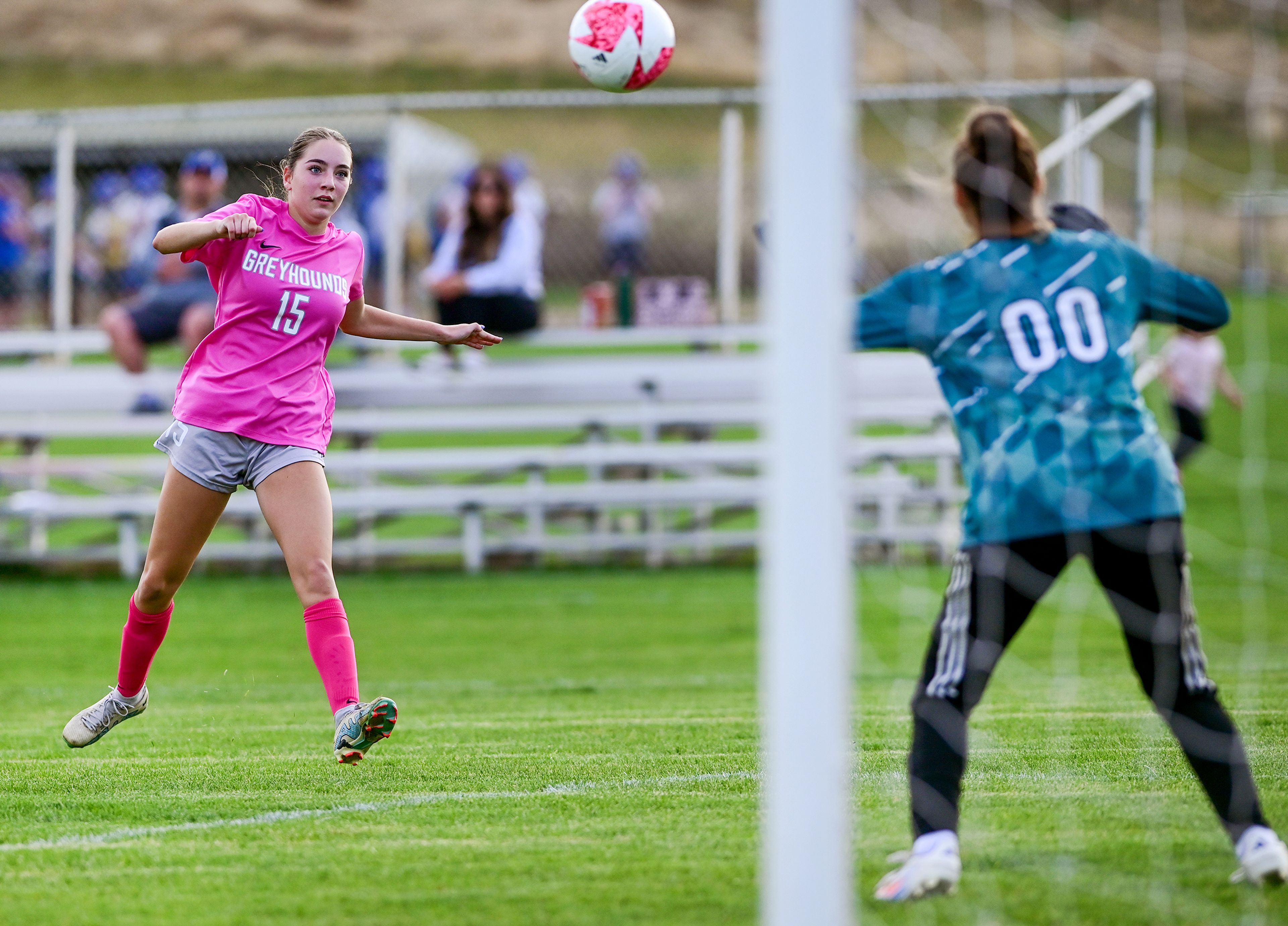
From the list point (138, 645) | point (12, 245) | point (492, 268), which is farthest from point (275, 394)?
point (12, 245)

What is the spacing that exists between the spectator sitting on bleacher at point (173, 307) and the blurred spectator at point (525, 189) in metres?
2.16

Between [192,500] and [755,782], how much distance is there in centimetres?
191

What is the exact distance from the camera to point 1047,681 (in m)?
6.92

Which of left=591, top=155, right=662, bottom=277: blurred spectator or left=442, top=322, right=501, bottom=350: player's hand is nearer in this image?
left=442, top=322, right=501, bottom=350: player's hand

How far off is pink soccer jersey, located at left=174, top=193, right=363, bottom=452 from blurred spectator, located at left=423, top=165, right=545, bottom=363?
616 centimetres

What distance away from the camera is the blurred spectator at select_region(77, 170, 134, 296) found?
16781 mm

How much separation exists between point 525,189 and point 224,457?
11762 mm

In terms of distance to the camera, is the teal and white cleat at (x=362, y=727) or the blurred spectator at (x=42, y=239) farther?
the blurred spectator at (x=42, y=239)

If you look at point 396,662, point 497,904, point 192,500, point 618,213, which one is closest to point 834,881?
point 497,904

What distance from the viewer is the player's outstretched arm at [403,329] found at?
15.7 feet

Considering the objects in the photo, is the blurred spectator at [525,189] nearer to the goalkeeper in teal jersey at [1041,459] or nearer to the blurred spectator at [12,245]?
the blurred spectator at [12,245]

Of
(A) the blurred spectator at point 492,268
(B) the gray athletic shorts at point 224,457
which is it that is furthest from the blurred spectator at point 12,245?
(B) the gray athletic shorts at point 224,457

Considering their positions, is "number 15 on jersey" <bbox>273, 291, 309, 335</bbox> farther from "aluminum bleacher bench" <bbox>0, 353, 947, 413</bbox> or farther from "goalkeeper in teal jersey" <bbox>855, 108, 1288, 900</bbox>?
"aluminum bleacher bench" <bbox>0, 353, 947, 413</bbox>

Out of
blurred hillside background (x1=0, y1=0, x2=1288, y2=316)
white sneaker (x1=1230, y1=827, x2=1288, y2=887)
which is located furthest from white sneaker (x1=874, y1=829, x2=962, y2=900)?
blurred hillside background (x1=0, y1=0, x2=1288, y2=316)
